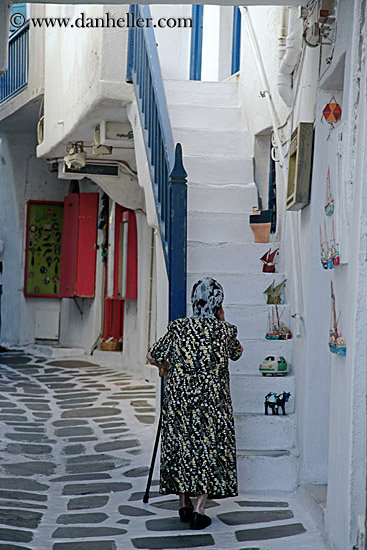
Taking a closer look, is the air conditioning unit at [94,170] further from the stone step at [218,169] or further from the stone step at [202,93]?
the stone step at [218,169]

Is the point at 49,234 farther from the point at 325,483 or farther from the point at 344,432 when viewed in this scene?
the point at 344,432

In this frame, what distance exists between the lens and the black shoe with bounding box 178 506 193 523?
4.62m

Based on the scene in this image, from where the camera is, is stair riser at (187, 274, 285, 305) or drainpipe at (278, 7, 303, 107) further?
stair riser at (187, 274, 285, 305)

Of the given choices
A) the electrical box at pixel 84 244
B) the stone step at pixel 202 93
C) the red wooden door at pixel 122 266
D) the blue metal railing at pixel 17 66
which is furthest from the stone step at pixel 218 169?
the electrical box at pixel 84 244

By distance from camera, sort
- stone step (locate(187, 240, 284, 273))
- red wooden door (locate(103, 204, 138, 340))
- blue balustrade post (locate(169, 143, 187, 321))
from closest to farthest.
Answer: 1. blue balustrade post (locate(169, 143, 187, 321))
2. stone step (locate(187, 240, 284, 273))
3. red wooden door (locate(103, 204, 138, 340))

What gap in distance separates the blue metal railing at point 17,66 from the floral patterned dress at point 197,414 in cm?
901

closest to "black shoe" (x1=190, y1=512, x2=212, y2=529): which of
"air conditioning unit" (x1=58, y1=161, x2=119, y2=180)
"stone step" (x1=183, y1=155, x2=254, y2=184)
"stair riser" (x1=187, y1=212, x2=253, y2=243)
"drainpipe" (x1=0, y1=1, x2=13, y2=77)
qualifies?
"stair riser" (x1=187, y1=212, x2=253, y2=243)

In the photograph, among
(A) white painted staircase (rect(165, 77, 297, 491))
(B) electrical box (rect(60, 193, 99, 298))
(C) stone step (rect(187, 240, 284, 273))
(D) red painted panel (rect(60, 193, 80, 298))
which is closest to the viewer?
(A) white painted staircase (rect(165, 77, 297, 491))

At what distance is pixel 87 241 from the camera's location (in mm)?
13914

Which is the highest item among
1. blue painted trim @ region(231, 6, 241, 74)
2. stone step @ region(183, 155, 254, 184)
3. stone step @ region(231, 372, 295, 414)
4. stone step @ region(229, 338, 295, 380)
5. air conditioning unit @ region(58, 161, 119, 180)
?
blue painted trim @ region(231, 6, 241, 74)

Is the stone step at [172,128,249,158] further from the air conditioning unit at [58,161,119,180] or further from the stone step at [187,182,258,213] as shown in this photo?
the air conditioning unit at [58,161,119,180]

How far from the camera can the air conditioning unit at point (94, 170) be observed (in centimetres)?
1053

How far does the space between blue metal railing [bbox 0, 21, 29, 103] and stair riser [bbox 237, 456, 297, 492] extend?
901 cm

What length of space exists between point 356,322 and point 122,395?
6.10m
